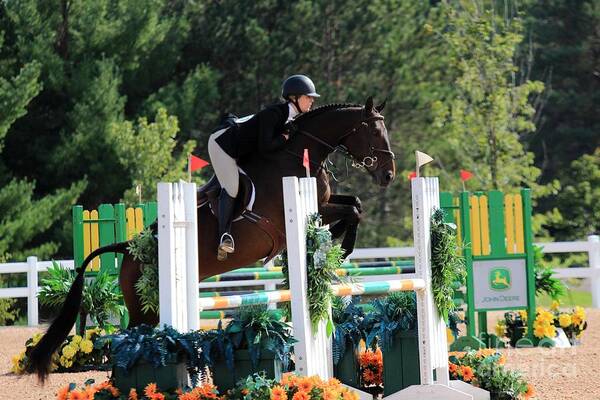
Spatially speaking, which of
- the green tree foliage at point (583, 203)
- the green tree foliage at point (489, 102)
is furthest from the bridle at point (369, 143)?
the green tree foliage at point (583, 203)

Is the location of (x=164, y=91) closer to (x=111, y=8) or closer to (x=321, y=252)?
(x=111, y=8)

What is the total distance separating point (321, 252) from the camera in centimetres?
486

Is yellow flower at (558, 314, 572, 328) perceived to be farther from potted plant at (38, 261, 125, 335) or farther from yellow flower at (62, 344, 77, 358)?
yellow flower at (62, 344, 77, 358)

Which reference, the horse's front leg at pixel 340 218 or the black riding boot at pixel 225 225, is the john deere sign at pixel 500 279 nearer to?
the horse's front leg at pixel 340 218

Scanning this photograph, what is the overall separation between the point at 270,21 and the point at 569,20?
514 inches

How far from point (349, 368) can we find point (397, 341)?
32cm

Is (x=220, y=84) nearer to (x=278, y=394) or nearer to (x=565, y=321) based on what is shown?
(x=565, y=321)

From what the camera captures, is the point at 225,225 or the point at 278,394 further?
the point at 225,225

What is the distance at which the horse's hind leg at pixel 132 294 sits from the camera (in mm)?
5934

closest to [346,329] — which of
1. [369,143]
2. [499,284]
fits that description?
[369,143]

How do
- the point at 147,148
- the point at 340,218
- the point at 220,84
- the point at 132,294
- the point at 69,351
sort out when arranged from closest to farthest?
the point at 132,294, the point at 340,218, the point at 69,351, the point at 147,148, the point at 220,84

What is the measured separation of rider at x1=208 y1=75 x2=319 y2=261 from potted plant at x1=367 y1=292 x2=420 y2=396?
1.11 meters

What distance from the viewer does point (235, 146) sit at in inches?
260

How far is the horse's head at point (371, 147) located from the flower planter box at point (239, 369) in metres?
2.33
